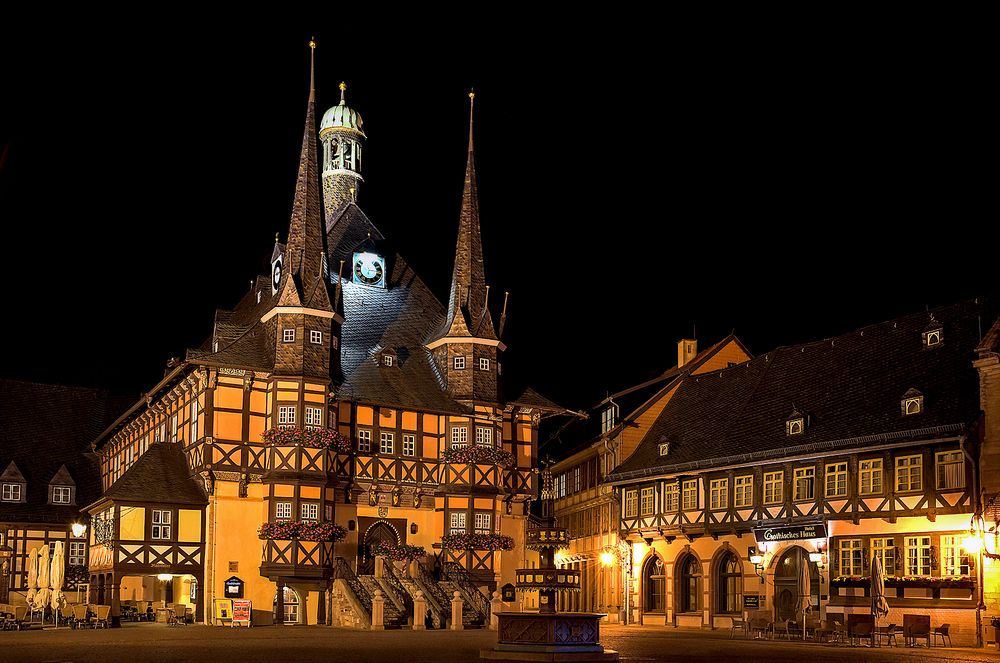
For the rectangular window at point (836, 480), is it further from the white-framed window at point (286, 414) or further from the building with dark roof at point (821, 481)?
the white-framed window at point (286, 414)

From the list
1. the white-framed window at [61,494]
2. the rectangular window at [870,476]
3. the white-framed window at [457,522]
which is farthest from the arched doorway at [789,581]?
the white-framed window at [61,494]

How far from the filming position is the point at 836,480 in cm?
4447

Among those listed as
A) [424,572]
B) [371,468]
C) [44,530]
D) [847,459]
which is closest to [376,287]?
[371,468]

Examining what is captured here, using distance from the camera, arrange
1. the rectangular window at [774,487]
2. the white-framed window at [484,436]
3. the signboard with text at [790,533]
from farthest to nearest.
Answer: the white-framed window at [484,436], the rectangular window at [774,487], the signboard with text at [790,533]

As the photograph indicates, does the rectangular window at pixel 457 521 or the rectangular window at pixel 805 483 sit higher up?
the rectangular window at pixel 805 483

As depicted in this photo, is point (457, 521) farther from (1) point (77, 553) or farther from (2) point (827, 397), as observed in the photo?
(1) point (77, 553)

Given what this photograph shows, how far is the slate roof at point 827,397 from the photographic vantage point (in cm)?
4219

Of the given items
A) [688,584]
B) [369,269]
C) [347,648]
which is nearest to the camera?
[347,648]

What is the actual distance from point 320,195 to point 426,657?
102 ft

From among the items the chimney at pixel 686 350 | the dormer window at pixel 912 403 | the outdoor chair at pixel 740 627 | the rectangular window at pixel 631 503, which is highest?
the chimney at pixel 686 350

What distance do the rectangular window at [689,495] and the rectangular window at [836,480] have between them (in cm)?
700

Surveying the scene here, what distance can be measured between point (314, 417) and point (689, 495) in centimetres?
1477

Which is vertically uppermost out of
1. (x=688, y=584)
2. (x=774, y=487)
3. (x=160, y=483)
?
(x=160, y=483)

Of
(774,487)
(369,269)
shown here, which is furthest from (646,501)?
(369,269)
